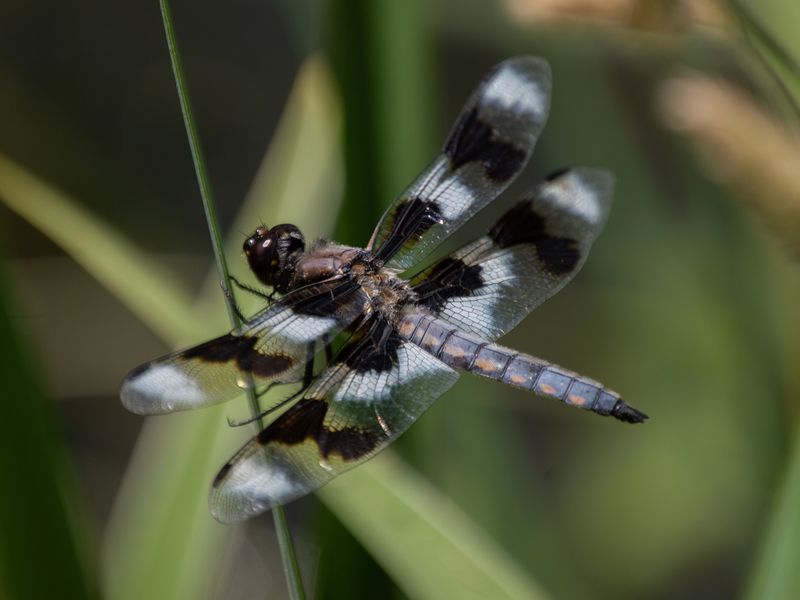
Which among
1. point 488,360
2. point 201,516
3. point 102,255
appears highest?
point 488,360

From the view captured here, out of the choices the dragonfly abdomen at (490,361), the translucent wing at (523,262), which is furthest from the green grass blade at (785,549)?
the translucent wing at (523,262)

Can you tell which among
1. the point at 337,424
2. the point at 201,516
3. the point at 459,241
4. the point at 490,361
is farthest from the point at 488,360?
the point at 459,241

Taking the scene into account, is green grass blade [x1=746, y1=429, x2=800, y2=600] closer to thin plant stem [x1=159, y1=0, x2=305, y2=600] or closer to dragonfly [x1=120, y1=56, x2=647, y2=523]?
dragonfly [x1=120, y1=56, x2=647, y2=523]

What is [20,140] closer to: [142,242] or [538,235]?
[142,242]

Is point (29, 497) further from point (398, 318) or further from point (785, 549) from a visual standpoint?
point (785, 549)

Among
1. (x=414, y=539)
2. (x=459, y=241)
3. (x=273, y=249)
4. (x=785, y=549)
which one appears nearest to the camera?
(x=785, y=549)

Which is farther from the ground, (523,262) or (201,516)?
(523,262)
